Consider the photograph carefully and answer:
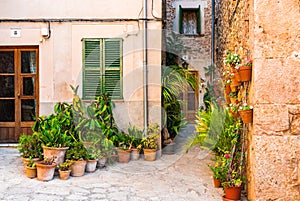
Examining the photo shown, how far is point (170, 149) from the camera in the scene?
6.10 metres

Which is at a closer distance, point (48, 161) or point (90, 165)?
point (48, 161)

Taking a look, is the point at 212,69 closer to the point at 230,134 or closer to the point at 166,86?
the point at 166,86

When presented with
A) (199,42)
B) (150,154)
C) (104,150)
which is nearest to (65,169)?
(104,150)

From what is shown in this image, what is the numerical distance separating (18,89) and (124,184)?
3.02 meters

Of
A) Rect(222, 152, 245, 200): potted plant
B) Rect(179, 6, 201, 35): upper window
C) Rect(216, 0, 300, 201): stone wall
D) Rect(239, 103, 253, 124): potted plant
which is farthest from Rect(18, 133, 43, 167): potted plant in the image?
Rect(179, 6, 201, 35): upper window

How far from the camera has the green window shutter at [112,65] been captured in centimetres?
577

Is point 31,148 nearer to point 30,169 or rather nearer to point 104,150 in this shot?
point 30,169

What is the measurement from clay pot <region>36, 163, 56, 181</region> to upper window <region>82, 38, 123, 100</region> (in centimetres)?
173

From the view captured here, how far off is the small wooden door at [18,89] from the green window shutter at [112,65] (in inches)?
52.0

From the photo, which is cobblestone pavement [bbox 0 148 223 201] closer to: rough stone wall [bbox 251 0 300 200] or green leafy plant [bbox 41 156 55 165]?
green leafy plant [bbox 41 156 55 165]

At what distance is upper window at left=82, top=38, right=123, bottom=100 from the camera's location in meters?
5.77

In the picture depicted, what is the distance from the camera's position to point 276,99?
3.21 metres

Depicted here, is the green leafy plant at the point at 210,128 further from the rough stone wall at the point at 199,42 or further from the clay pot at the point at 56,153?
the rough stone wall at the point at 199,42

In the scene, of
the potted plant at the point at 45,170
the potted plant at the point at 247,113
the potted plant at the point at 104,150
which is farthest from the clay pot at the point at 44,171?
the potted plant at the point at 247,113
